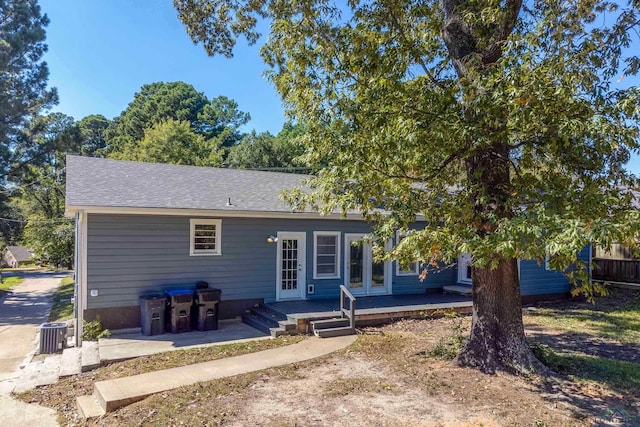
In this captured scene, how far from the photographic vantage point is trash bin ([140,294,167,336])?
870cm

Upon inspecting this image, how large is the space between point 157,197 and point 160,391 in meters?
5.18

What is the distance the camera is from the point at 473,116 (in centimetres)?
523

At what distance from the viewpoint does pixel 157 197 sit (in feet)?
31.3

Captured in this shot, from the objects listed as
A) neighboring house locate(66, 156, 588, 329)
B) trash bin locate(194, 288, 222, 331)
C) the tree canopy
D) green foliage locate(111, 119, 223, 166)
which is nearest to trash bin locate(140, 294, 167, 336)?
neighboring house locate(66, 156, 588, 329)

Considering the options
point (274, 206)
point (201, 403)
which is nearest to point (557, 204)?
point (201, 403)

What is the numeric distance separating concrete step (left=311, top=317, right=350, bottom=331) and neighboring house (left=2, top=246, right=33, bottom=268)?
45241mm

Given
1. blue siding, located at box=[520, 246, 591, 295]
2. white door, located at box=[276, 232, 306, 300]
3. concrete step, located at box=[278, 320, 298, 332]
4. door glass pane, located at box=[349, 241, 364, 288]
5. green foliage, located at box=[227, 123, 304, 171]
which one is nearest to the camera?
concrete step, located at box=[278, 320, 298, 332]

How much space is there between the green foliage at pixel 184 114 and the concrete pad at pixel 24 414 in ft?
111

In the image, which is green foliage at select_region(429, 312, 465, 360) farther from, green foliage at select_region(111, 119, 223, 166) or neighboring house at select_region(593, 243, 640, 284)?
green foliage at select_region(111, 119, 223, 166)

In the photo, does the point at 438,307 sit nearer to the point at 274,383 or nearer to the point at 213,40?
the point at 274,383

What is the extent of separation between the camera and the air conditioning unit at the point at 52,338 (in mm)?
8211

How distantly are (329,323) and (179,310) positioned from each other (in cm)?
317

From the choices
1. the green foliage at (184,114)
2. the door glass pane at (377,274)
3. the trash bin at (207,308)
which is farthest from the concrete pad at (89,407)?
the green foliage at (184,114)

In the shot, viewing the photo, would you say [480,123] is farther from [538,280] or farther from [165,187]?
[538,280]
